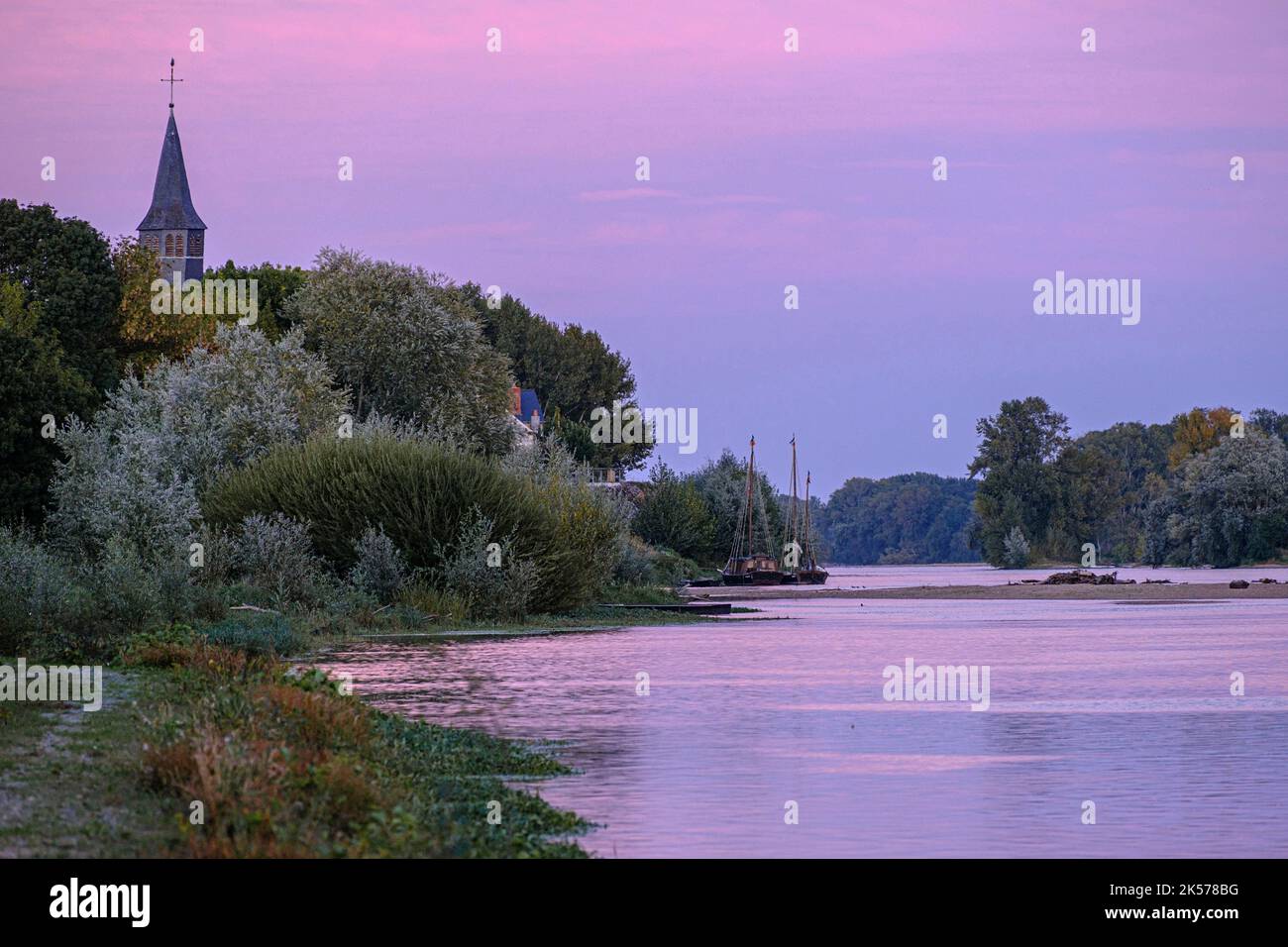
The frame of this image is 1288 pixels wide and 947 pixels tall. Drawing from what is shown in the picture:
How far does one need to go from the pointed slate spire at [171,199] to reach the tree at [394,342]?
74488 millimetres

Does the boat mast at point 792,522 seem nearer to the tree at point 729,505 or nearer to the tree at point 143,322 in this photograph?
the tree at point 729,505

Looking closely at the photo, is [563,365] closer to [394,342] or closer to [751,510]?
[751,510]

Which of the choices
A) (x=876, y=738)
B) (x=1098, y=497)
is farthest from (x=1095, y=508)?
(x=876, y=738)

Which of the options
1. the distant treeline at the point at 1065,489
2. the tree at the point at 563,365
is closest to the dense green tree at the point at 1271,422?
the distant treeline at the point at 1065,489

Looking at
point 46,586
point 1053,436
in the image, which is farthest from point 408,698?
point 1053,436

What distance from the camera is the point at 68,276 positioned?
236 ft

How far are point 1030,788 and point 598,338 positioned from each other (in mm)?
118497

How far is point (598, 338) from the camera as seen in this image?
133750 millimetres

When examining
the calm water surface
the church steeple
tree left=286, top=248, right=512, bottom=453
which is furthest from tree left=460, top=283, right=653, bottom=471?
the calm water surface

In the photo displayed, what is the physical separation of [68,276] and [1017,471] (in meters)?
108

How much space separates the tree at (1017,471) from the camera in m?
163
